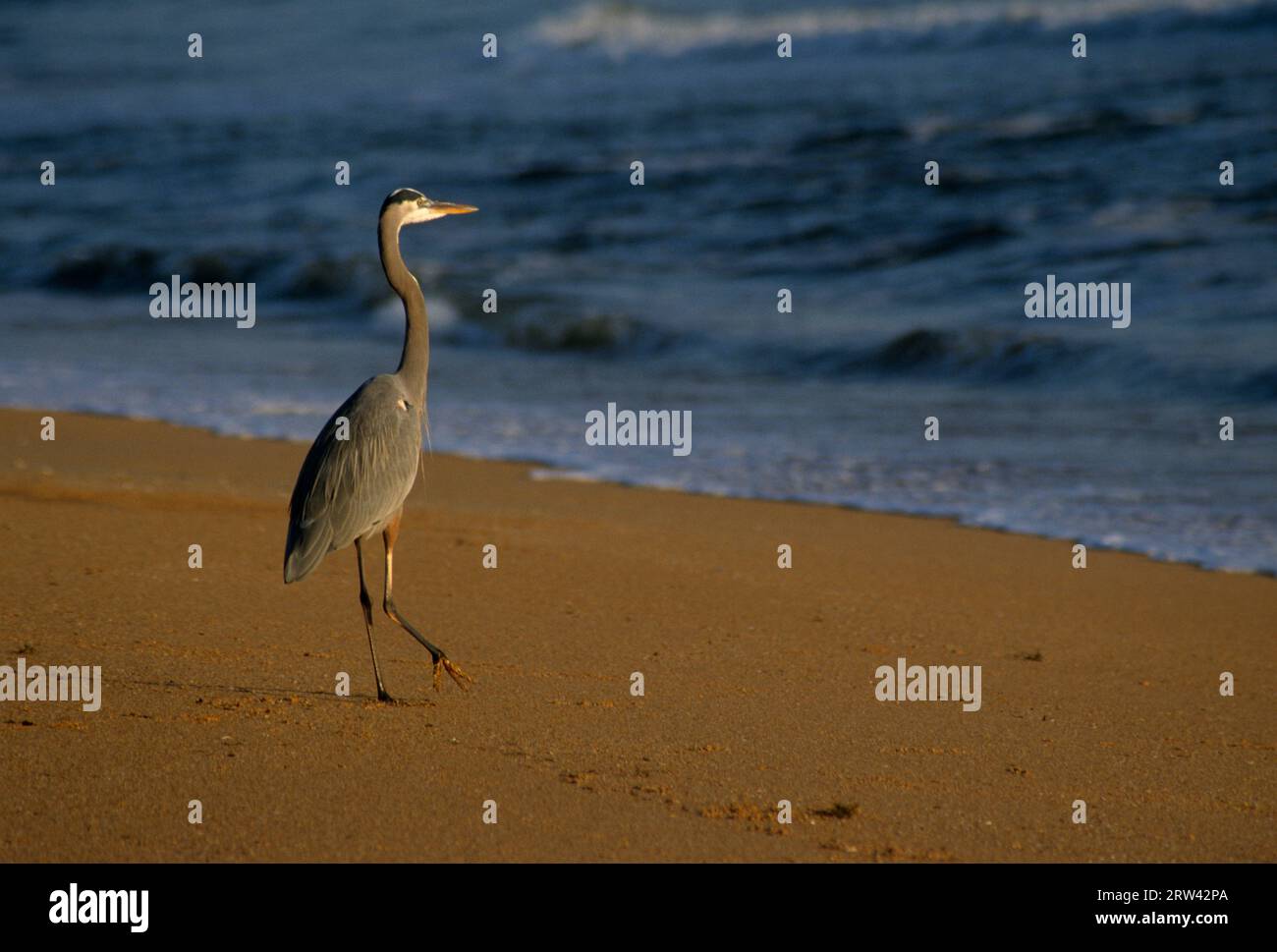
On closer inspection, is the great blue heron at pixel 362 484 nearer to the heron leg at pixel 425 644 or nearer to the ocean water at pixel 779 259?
the heron leg at pixel 425 644

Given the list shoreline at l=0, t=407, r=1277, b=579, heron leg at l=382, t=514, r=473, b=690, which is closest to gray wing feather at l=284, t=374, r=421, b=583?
heron leg at l=382, t=514, r=473, b=690

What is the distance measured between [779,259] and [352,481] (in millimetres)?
12596

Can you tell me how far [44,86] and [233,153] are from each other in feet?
64.3

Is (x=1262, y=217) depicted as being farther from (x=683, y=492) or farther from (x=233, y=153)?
(x=233, y=153)

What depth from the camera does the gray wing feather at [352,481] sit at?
5.32m

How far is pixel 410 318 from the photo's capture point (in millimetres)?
6004

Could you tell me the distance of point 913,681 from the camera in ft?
18.7

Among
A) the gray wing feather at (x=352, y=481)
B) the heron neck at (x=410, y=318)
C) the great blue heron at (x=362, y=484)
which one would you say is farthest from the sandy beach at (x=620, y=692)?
the heron neck at (x=410, y=318)

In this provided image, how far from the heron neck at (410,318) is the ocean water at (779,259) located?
10.8 feet

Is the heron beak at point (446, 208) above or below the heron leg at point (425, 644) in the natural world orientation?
above

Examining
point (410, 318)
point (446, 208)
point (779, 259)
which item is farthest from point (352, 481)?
point (779, 259)

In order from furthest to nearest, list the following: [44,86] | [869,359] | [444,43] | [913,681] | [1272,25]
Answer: [44,86]
[444,43]
[1272,25]
[869,359]
[913,681]

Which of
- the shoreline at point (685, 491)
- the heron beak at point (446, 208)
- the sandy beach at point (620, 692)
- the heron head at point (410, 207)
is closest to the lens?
the sandy beach at point (620, 692)

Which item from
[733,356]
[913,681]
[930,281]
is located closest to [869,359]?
[733,356]
